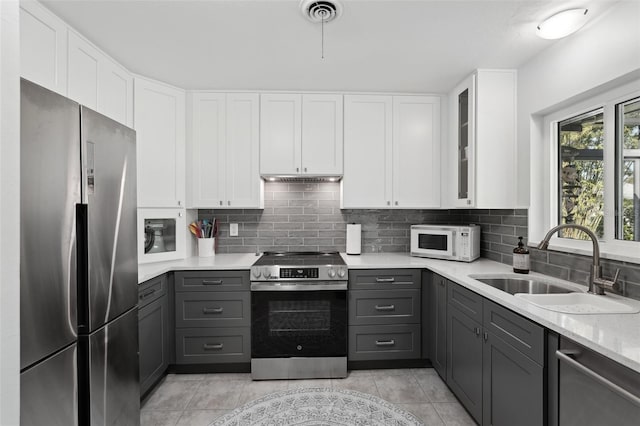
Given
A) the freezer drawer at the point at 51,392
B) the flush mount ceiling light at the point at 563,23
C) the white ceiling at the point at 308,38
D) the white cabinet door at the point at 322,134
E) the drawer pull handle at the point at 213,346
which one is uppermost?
the white ceiling at the point at 308,38

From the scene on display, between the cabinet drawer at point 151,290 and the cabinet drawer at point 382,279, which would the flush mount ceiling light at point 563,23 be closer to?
the cabinet drawer at point 382,279

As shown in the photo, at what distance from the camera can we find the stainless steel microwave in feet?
8.75

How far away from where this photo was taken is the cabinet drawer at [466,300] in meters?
1.84

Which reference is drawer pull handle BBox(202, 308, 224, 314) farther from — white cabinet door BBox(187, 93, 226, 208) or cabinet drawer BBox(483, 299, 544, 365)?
cabinet drawer BBox(483, 299, 544, 365)

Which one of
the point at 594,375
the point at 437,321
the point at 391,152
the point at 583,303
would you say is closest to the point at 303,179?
the point at 391,152

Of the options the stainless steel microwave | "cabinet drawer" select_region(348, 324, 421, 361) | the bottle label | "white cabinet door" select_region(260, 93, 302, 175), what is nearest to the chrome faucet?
the bottle label

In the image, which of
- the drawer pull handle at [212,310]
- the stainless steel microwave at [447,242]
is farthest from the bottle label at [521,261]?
the drawer pull handle at [212,310]

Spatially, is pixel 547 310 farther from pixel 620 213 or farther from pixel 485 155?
pixel 485 155

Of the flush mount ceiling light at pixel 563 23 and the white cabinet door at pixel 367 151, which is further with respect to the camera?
the white cabinet door at pixel 367 151

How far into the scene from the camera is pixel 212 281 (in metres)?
2.51

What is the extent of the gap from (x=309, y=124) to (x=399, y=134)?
34.6 inches

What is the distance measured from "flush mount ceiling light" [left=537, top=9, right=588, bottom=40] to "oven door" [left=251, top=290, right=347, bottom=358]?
2.22 m

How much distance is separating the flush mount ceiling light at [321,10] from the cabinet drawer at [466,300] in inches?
72.3

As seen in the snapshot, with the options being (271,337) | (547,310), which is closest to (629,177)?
(547,310)
